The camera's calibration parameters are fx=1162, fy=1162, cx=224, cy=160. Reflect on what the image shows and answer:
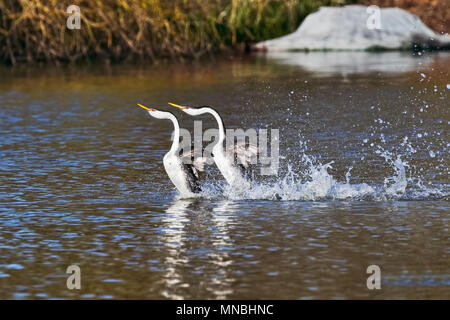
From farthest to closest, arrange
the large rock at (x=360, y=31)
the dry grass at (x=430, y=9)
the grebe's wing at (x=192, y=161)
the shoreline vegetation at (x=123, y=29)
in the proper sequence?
the dry grass at (x=430, y=9) → the large rock at (x=360, y=31) → the shoreline vegetation at (x=123, y=29) → the grebe's wing at (x=192, y=161)

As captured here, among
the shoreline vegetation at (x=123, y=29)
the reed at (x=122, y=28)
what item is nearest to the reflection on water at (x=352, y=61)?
the shoreline vegetation at (x=123, y=29)

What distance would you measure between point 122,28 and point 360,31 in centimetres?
768

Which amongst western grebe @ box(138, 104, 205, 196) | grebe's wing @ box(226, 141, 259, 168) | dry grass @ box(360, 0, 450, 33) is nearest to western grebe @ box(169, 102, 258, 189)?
grebe's wing @ box(226, 141, 259, 168)

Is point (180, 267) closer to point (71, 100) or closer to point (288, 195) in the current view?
point (288, 195)

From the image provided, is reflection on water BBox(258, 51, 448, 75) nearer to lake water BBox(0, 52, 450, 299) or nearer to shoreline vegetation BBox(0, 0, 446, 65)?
shoreline vegetation BBox(0, 0, 446, 65)

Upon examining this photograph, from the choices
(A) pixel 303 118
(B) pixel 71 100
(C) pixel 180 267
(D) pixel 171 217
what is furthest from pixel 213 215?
(B) pixel 71 100

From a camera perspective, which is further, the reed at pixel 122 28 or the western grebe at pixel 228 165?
the reed at pixel 122 28

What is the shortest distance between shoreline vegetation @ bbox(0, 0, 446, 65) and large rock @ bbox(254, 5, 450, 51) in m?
1.64

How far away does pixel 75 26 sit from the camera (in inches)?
1262

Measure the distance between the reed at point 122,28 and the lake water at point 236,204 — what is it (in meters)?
8.68

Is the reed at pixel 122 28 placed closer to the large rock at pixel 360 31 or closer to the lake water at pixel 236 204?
the large rock at pixel 360 31

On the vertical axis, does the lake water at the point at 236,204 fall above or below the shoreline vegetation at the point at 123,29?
below

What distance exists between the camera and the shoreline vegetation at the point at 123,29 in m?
32.3

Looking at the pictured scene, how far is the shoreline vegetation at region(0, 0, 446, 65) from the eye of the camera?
32344 millimetres
